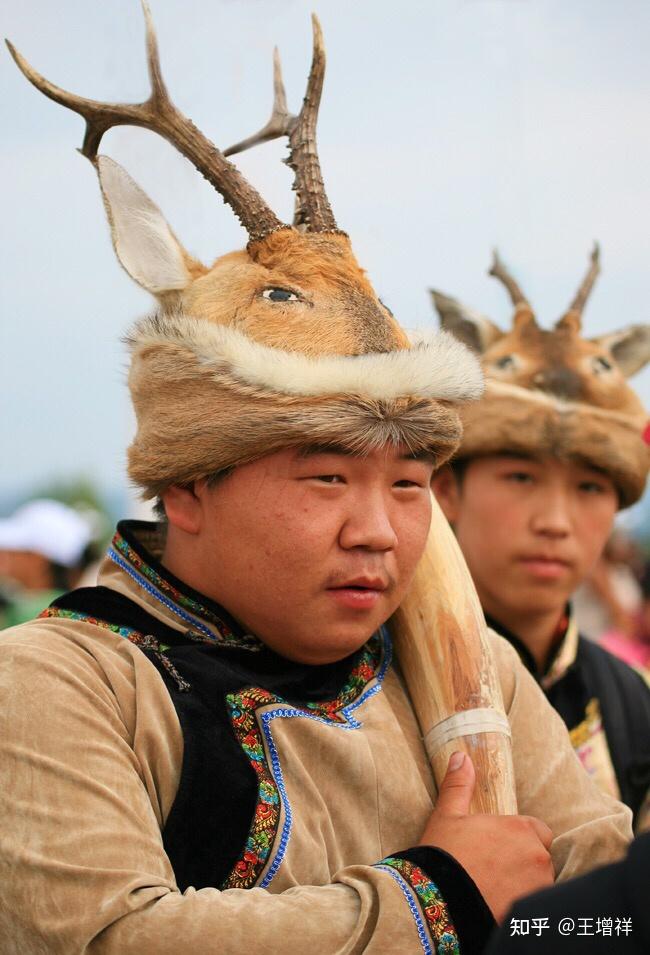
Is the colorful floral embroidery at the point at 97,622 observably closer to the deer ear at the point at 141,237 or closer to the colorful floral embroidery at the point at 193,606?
the colorful floral embroidery at the point at 193,606

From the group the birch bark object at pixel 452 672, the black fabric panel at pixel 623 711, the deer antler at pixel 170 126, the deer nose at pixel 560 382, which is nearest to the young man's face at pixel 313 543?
the birch bark object at pixel 452 672

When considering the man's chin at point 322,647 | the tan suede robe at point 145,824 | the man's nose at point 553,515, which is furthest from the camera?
the man's nose at point 553,515

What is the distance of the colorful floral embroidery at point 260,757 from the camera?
8.49 feet

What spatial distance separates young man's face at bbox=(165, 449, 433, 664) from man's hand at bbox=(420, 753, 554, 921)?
15.4 inches

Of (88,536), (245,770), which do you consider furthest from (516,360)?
(88,536)

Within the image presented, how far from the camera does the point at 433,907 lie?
247 cm

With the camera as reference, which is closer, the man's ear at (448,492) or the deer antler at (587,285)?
the man's ear at (448,492)

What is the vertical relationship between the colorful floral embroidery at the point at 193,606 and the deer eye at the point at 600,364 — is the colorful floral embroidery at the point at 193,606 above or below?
below

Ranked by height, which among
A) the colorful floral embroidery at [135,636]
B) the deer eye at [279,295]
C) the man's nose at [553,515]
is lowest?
the colorful floral embroidery at [135,636]

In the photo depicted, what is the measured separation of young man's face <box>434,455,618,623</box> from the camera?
15.9ft

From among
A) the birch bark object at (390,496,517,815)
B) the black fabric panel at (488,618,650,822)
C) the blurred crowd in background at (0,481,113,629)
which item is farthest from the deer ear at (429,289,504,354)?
the blurred crowd in background at (0,481,113,629)

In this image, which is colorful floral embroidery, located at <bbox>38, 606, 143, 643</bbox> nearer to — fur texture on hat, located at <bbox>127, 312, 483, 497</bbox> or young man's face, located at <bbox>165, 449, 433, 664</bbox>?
young man's face, located at <bbox>165, 449, 433, 664</bbox>

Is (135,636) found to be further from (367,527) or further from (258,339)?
(258,339)

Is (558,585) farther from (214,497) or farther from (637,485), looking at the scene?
(214,497)
